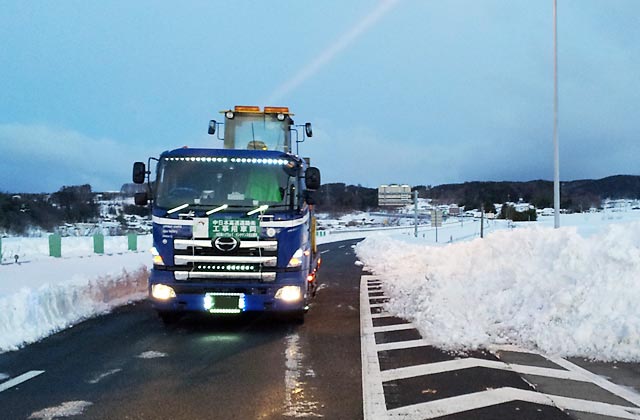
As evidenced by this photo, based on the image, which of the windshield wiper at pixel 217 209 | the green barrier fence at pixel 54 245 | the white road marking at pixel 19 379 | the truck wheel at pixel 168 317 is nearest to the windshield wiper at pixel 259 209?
the windshield wiper at pixel 217 209

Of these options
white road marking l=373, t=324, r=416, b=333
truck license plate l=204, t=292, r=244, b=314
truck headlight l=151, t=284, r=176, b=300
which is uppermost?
truck headlight l=151, t=284, r=176, b=300

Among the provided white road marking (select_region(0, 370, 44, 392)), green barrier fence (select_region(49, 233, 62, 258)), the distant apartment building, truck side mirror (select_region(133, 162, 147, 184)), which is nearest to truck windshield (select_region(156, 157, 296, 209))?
truck side mirror (select_region(133, 162, 147, 184))

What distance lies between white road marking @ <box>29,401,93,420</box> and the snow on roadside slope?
2.93 meters

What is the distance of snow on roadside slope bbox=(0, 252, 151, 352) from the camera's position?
8.17 m

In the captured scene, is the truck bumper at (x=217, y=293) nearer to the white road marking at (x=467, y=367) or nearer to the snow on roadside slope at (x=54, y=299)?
the snow on roadside slope at (x=54, y=299)

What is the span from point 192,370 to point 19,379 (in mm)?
1910

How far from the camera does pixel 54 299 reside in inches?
375

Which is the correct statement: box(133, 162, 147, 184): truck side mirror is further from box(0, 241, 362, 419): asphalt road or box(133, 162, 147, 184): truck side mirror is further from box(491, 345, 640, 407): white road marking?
box(491, 345, 640, 407): white road marking

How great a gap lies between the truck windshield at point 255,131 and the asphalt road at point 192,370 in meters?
5.17

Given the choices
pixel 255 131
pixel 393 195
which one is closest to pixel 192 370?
pixel 255 131

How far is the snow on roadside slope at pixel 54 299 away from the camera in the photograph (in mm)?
8172

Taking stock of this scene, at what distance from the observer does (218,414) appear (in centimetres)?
488

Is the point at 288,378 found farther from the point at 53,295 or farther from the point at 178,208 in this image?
the point at 53,295

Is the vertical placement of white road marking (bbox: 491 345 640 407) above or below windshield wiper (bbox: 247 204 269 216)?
below
